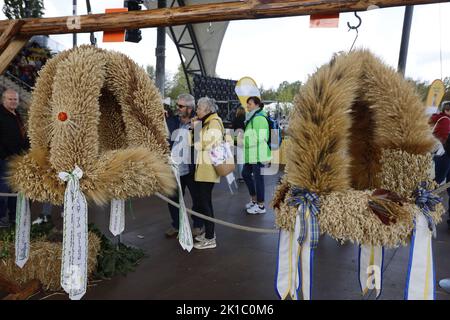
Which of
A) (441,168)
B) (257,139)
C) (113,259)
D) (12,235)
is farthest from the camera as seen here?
(441,168)

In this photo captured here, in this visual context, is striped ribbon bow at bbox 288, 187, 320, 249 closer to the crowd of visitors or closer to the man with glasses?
the crowd of visitors

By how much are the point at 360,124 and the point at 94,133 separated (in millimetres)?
1667

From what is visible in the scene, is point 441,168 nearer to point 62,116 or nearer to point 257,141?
point 257,141

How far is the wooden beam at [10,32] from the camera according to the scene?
7.29ft

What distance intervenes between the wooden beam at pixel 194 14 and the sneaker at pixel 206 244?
2301 mm

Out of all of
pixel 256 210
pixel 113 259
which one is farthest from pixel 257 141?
pixel 113 259

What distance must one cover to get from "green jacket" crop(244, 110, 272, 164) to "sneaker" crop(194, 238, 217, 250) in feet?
5.12

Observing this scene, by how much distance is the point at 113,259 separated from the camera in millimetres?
2992

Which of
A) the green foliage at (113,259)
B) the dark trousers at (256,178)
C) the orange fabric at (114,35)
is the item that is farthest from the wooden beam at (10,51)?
the dark trousers at (256,178)

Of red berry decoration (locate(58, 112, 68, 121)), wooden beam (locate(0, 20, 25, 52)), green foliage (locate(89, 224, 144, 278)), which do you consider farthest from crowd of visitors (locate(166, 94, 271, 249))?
wooden beam (locate(0, 20, 25, 52))

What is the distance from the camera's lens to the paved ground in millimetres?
2637

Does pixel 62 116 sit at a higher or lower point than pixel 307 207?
higher

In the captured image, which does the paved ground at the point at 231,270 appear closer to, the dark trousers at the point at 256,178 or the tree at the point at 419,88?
the dark trousers at the point at 256,178

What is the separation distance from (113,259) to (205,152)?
1316 millimetres
